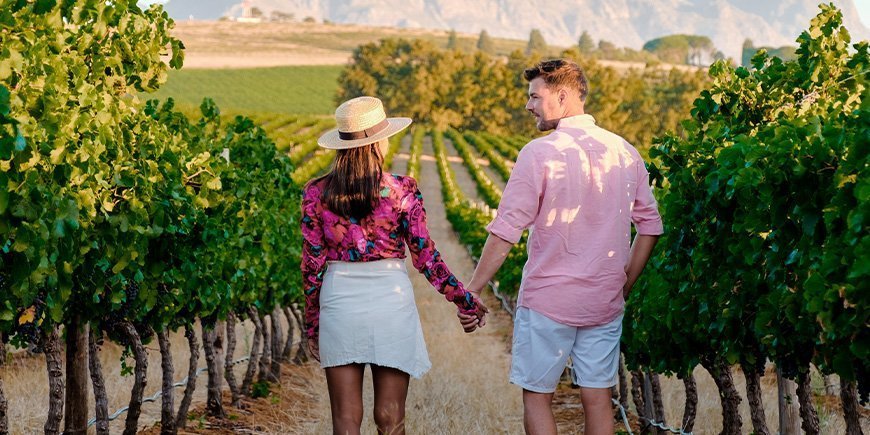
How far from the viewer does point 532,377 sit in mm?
4270

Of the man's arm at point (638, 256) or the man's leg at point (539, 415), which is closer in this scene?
the man's leg at point (539, 415)

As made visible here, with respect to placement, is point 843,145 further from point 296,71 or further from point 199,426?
point 296,71

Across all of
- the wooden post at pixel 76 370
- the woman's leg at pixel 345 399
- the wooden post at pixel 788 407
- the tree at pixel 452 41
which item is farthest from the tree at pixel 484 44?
the woman's leg at pixel 345 399

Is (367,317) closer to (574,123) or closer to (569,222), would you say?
(569,222)

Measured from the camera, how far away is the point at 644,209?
448 centimetres

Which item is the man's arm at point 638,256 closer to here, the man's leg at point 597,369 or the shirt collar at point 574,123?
the man's leg at point 597,369

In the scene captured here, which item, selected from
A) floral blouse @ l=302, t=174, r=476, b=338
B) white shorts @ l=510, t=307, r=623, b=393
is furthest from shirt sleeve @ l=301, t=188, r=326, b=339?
white shorts @ l=510, t=307, r=623, b=393

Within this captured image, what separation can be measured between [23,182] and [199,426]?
163 inches

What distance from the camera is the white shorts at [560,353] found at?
4.23 meters

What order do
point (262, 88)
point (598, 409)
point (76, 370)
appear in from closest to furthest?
point (598, 409) → point (76, 370) → point (262, 88)

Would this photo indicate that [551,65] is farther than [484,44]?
No

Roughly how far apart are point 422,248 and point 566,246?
1.98 feet

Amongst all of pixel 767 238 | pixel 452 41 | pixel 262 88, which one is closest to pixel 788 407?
pixel 767 238

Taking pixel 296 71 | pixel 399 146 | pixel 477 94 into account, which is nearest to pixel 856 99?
pixel 399 146
